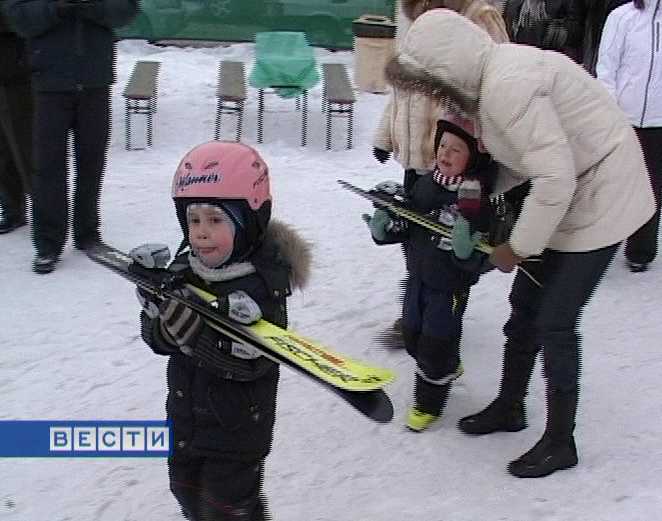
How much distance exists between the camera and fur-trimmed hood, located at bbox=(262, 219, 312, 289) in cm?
284

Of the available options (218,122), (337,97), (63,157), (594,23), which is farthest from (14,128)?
(594,23)

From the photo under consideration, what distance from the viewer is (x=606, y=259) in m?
3.50

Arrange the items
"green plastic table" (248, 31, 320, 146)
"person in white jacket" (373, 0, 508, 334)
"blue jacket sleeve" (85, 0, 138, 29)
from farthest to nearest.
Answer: "green plastic table" (248, 31, 320, 146) < "blue jacket sleeve" (85, 0, 138, 29) < "person in white jacket" (373, 0, 508, 334)

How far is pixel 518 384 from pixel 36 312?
8.75 feet

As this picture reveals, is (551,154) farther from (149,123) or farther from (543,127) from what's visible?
(149,123)

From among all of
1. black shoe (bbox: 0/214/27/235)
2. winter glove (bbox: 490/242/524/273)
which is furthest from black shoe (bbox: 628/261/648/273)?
black shoe (bbox: 0/214/27/235)

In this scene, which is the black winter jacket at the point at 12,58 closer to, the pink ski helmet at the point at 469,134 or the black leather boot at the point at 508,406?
the pink ski helmet at the point at 469,134

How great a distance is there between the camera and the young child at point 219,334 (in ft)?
8.75

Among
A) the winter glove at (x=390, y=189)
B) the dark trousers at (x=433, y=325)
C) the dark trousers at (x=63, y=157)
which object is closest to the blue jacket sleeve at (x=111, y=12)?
the dark trousers at (x=63, y=157)

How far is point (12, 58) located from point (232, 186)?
3638mm

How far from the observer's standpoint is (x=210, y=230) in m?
2.68

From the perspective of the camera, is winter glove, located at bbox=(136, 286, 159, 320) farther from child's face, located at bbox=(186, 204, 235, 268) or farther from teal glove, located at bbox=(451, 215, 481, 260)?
teal glove, located at bbox=(451, 215, 481, 260)

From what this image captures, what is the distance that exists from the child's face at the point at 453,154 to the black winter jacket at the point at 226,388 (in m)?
1.21

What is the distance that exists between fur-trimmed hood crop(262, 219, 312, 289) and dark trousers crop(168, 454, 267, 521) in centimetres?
60
